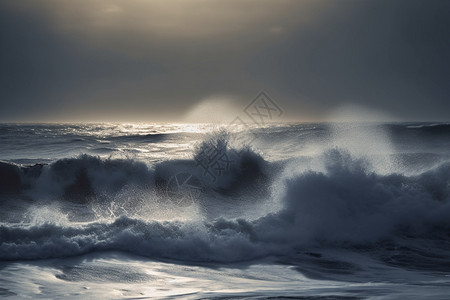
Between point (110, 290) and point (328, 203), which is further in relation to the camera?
point (328, 203)

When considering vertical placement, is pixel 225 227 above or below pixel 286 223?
below

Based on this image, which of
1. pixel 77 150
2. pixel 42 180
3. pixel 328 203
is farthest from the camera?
pixel 77 150

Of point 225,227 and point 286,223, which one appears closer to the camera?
point 225,227

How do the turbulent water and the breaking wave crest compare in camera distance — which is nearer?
the turbulent water

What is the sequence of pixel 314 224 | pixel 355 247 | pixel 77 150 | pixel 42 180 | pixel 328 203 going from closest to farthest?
pixel 355 247 → pixel 314 224 → pixel 328 203 → pixel 42 180 → pixel 77 150

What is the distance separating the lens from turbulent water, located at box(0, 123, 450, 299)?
595 cm

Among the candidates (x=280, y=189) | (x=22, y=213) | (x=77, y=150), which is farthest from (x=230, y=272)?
(x=77, y=150)

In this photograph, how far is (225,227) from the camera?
28.9ft

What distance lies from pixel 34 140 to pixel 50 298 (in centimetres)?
2289

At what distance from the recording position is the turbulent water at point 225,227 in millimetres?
5945

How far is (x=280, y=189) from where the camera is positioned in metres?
10.2

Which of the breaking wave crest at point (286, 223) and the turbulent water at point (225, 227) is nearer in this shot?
the turbulent water at point (225, 227)

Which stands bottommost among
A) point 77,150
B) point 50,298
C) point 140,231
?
point 50,298

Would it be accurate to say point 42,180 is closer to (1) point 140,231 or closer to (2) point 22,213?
(2) point 22,213
